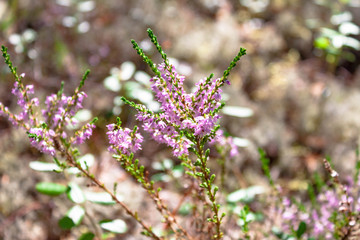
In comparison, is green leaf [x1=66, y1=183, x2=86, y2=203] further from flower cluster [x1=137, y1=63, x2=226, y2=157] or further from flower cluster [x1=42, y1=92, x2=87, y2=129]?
flower cluster [x1=137, y1=63, x2=226, y2=157]

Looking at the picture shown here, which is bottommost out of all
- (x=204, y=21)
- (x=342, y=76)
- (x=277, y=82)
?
(x=277, y=82)

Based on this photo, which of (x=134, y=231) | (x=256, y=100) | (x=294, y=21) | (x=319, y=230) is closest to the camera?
(x=319, y=230)

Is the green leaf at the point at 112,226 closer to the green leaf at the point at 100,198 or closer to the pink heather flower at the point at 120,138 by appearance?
the green leaf at the point at 100,198

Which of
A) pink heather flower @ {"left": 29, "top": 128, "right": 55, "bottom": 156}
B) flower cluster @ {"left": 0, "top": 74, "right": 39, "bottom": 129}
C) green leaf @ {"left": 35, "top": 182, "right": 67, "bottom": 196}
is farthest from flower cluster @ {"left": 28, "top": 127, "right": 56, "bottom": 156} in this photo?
green leaf @ {"left": 35, "top": 182, "right": 67, "bottom": 196}

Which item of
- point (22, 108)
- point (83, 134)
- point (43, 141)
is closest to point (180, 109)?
point (83, 134)

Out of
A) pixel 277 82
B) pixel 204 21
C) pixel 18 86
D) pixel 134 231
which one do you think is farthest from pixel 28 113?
pixel 204 21

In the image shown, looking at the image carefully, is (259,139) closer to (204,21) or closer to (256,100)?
(256,100)
